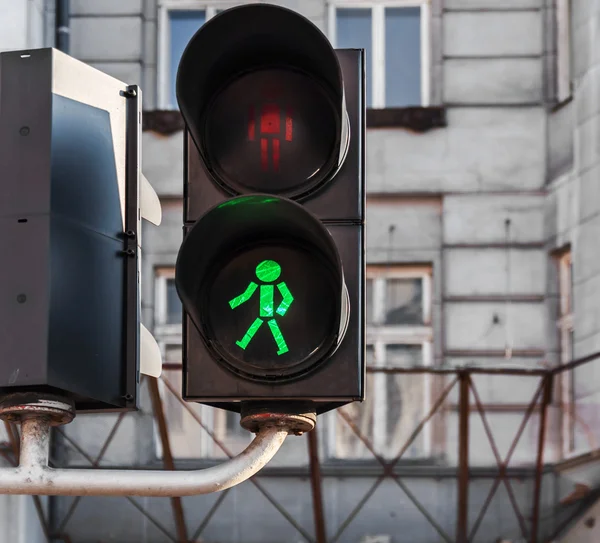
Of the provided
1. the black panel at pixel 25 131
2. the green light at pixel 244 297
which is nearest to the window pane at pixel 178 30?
the black panel at pixel 25 131

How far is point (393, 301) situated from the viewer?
16.5 metres

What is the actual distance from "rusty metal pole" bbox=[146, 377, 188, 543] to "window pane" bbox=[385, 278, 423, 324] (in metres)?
2.72

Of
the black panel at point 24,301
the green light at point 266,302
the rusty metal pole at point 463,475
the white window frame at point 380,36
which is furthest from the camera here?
the white window frame at point 380,36

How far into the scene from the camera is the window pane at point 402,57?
1684cm

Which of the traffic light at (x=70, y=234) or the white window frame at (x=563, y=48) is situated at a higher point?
the white window frame at (x=563, y=48)

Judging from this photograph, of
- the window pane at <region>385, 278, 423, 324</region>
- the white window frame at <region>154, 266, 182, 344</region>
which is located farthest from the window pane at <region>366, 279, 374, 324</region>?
the white window frame at <region>154, 266, 182, 344</region>

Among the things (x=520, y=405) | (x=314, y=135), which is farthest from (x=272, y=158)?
(x=520, y=405)

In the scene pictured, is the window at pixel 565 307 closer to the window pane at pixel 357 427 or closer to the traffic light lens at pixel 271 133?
the window pane at pixel 357 427

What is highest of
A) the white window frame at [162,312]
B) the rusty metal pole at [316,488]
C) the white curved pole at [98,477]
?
the white window frame at [162,312]

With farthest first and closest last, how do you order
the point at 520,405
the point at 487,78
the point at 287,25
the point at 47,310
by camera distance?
the point at 487,78, the point at 520,405, the point at 287,25, the point at 47,310

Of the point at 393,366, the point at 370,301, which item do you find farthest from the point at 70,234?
the point at 370,301

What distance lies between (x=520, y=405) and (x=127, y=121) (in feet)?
40.2

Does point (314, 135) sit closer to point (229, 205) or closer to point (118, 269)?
point (229, 205)

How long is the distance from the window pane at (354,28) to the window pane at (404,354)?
2653 millimetres
